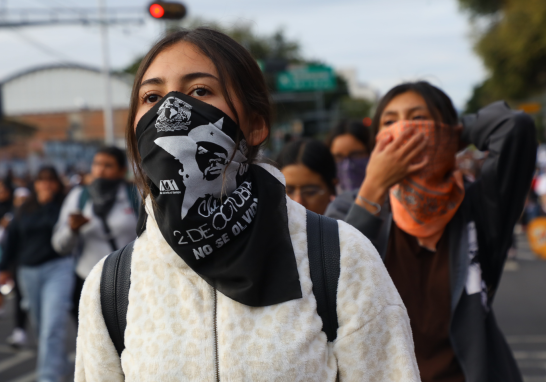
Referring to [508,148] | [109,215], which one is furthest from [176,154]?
[109,215]

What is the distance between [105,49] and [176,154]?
2598 centimetres

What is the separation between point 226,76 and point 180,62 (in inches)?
4.9

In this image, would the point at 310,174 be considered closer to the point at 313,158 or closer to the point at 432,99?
the point at 313,158

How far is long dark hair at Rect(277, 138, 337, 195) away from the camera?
3.49m

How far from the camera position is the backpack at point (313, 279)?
1.58 meters

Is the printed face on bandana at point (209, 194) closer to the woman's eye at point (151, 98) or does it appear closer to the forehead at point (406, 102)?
the woman's eye at point (151, 98)

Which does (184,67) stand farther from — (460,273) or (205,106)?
(460,273)

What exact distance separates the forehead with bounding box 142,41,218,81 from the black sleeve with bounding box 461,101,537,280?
1.39 m

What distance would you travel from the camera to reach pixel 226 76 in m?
1.67

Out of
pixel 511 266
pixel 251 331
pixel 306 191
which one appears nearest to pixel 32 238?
pixel 306 191

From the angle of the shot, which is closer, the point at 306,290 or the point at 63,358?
the point at 306,290

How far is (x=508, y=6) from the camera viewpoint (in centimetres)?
1942

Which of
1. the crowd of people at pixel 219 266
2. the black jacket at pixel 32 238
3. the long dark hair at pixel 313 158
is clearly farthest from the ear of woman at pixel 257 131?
the black jacket at pixel 32 238

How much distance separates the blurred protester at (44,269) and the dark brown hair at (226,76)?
424 centimetres
